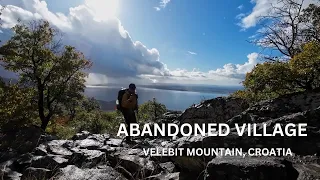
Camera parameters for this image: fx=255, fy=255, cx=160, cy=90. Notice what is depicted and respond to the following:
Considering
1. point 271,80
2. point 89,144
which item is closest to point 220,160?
point 271,80

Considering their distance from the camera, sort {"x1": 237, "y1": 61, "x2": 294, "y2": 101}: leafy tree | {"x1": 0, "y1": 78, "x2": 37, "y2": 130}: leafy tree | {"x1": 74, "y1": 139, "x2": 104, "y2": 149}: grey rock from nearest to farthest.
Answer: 1. {"x1": 237, "y1": 61, "x2": 294, "y2": 101}: leafy tree
2. {"x1": 74, "y1": 139, "x2": 104, "y2": 149}: grey rock
3. {"x1": 0, "y1": 78, "x2": 37, "y2": 130}: leafy tree

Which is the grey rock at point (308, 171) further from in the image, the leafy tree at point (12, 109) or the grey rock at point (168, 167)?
the leafy tree at point (12, 109)

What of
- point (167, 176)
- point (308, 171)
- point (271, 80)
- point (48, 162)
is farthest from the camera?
point (271, 80)

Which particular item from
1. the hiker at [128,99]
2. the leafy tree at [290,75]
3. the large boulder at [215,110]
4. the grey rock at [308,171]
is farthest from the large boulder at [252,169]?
the large boulder at [215,110]

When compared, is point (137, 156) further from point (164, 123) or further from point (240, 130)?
point (164, 123)

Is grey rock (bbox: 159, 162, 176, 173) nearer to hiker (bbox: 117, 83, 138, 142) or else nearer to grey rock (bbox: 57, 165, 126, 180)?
grey rock (bbox: 57, 165, 126, 180)

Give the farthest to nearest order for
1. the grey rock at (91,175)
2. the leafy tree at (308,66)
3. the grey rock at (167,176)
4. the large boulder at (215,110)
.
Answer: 1. the large boulder at (215,110)
2. the leafy tree at (308,66)
3. the grey rock at (167,176)
4. the grey rock at (91,175)

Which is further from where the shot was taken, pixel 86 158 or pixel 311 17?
pixel 311 17

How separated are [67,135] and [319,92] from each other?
27.1m

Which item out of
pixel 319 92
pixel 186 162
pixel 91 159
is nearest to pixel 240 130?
pixel 186 162

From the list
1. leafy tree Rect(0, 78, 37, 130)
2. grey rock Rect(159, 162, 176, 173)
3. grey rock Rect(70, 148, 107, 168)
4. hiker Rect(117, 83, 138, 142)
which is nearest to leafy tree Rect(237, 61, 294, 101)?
hiker Rect(117, 83, 138, 142)

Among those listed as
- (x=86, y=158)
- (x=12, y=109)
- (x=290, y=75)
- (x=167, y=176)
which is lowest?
(x=86, y=158)

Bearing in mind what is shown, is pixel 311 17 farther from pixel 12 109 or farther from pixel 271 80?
pixel 12 109

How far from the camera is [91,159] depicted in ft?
29.0
